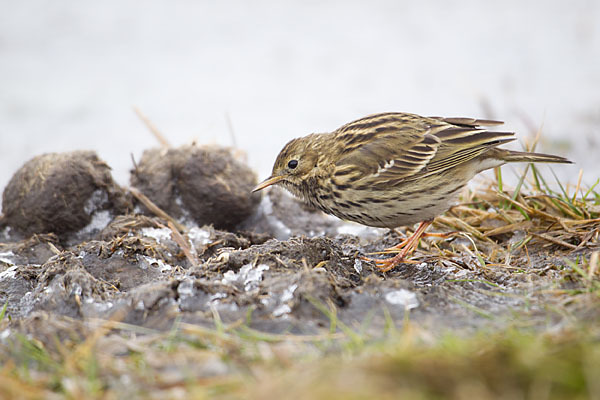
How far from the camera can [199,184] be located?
21.0ft

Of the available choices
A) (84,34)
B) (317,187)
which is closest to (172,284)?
(317,187)

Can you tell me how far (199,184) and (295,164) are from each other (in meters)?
1.33

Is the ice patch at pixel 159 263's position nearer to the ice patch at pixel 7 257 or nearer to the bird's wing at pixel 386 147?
the ice patch at pixel 7 257

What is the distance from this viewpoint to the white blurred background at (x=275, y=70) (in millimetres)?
9500

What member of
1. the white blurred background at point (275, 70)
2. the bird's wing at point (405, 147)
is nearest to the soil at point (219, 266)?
the bird's wing at point (405, 147)

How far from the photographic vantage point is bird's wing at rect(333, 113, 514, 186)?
16.9 feet

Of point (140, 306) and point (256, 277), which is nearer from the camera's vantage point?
point (140, 306)

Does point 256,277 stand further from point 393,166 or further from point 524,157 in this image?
point 524,157

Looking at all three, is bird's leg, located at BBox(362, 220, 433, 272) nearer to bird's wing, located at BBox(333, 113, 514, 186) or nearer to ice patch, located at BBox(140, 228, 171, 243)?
bird's wing, located at BBox(333, 113, 514, 186)

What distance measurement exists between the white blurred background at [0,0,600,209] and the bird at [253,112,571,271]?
306 cm

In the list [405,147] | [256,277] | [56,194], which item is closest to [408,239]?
[405,147]

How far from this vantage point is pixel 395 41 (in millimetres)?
12430

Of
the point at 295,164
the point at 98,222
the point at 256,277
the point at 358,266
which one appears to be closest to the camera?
the point at 256,277

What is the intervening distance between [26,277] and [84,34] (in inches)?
332
